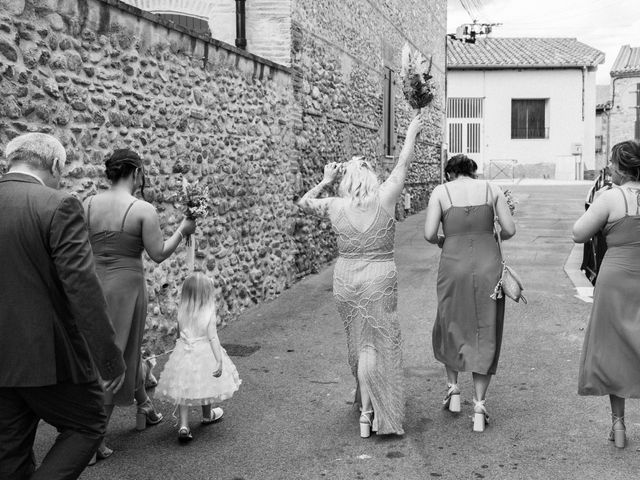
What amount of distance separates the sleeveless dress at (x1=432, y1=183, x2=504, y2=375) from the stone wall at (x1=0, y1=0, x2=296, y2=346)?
2.95 meters

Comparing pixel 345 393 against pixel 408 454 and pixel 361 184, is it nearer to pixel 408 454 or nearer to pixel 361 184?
pixel 408 454

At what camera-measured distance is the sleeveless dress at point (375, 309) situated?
475 cm

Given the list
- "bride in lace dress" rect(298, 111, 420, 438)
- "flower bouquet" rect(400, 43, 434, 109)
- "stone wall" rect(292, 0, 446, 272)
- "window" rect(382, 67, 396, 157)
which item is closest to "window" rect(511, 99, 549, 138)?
"stone wall" rect(292, 0, 446, 272)

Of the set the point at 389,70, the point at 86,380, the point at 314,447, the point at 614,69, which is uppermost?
Result: the point at 614,69

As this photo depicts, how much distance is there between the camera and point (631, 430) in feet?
15.9

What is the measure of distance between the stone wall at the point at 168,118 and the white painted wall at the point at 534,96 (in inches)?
1199

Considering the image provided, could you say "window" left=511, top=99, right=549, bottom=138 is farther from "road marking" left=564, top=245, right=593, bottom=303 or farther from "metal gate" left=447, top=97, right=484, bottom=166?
"road marking" left=564, top=245, right=593, bottom=303

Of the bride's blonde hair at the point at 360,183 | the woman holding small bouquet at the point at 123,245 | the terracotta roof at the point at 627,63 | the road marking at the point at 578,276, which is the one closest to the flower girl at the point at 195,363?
the woman holding small bouquet at the point at 123,245

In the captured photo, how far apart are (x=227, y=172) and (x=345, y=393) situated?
360 centimetres

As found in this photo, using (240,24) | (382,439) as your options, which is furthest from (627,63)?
(382,439)

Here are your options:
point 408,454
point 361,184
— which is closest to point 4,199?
point 361,184

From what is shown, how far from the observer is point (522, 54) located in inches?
1580

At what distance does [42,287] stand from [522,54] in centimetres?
4033

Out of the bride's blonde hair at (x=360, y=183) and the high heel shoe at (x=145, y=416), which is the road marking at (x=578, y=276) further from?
the high heel shoe at (x=145, y=416)
